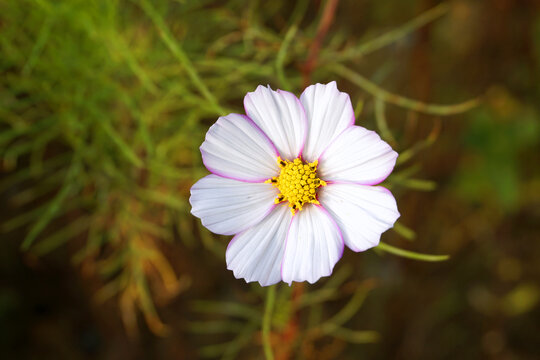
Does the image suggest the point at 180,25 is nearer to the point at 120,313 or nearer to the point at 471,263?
the point at 120,313

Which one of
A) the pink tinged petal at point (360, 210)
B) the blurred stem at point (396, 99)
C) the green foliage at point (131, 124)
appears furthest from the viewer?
the green foliage at point (131, 124)

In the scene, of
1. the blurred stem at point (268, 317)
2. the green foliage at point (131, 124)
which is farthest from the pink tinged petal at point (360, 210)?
the green foliage at point (131, 124)

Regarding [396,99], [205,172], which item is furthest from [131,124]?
[396,99]

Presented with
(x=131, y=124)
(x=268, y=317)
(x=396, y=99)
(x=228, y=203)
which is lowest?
(x=268, y=317)

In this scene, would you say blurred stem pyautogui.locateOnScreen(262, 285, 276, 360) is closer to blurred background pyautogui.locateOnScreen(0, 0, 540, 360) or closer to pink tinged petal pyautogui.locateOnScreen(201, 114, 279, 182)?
pink tinged petal pyautogui.locateOnScreen(201, 114, 279, 182)

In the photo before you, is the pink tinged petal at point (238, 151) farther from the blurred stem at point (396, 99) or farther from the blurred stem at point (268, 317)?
the blurred stem at point (396, 99)

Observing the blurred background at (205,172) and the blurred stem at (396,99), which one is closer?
the blurred stem at (396,99)

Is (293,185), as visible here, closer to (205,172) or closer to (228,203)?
(228,203)
